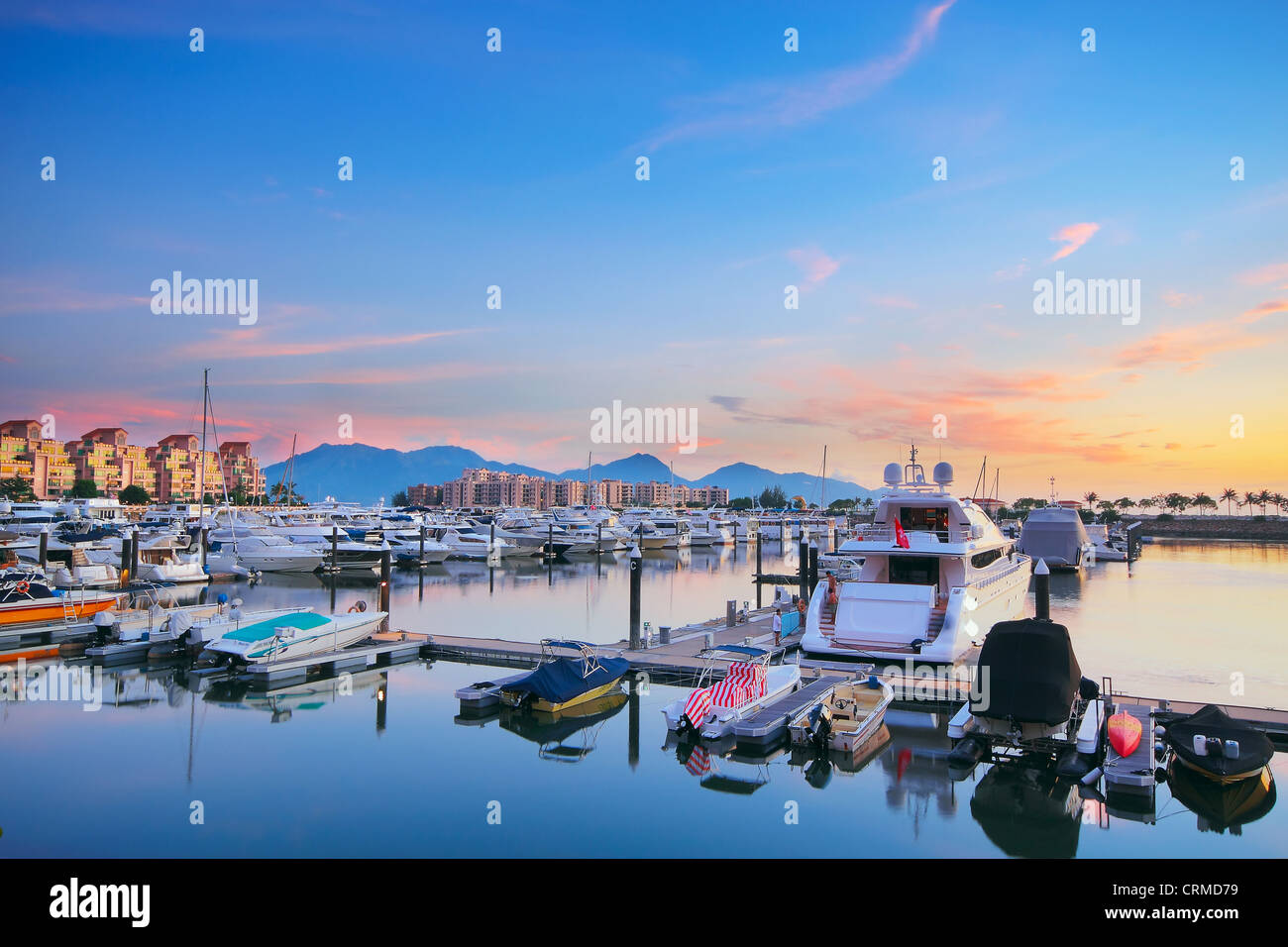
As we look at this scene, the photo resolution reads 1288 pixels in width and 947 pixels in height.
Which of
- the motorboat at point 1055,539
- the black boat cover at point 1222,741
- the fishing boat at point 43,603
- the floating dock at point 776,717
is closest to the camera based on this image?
the black boat cover at point 1222,741

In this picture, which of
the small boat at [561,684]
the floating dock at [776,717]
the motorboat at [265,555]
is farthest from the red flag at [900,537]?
the motorboat at [265,555]

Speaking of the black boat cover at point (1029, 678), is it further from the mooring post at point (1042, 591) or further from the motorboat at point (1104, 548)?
the motorboat at point (1104, 548)

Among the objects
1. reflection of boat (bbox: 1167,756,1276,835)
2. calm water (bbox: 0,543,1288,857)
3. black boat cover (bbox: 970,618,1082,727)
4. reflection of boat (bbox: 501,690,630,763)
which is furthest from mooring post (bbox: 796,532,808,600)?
reflection of boat (bbox: 1167,756,1276,835)

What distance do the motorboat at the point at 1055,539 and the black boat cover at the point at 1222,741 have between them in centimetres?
5383

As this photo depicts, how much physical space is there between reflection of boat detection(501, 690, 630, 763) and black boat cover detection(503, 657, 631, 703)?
451mm

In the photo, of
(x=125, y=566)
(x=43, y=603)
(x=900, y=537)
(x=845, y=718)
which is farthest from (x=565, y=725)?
(x=125, y=566)

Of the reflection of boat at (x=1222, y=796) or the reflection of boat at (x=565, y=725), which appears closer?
the reflection of boat at (x=1222, y=796)

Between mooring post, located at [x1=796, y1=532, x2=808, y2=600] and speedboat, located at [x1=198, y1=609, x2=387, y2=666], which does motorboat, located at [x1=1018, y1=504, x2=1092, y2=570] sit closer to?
mooring post, located at [x1=796, y1=532, x2=808, y2=600]

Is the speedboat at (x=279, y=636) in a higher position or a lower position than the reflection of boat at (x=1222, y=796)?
higher

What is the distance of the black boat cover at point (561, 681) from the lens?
18.1 meters

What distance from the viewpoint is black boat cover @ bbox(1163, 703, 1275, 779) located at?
13164mm
